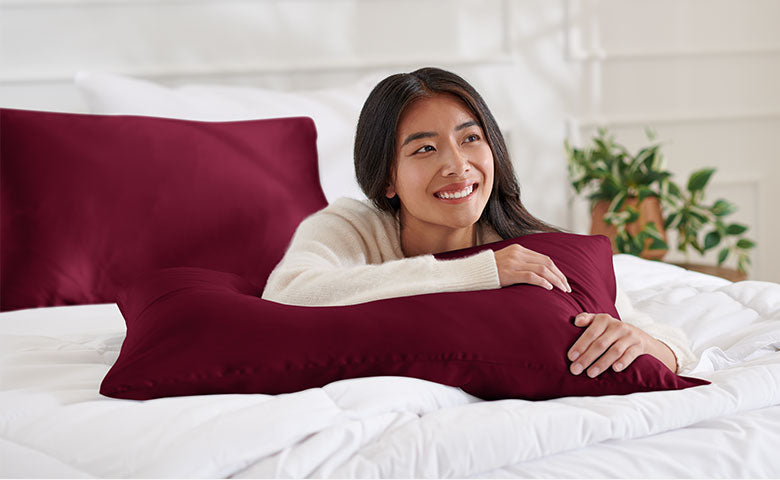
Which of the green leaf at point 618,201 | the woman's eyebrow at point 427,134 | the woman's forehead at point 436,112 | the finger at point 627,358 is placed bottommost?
the green leaf at point 618,201

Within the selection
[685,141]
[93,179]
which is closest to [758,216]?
[685,141]

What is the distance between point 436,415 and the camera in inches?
35.2

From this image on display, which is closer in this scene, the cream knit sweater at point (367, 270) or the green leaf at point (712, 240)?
the cream knit sweater at point (367, 270)

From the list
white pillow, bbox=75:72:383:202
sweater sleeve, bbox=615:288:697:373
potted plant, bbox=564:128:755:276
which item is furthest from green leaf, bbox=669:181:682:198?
sweater sleeve, bbox=615:288:697:373

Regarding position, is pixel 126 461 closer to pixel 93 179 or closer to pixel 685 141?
pixel 93 179

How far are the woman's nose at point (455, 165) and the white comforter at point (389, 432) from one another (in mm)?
487

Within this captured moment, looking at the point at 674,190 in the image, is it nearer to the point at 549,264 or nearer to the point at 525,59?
the point at 525,59

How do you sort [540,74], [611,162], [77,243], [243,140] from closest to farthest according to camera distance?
[77,243] < [243,140] < [611,162] < [540,74]

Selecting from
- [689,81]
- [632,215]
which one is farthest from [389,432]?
[689,81]

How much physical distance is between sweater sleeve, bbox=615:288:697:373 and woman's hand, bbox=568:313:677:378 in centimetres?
14

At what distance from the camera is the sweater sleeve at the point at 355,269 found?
1.17 metres

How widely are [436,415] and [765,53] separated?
102 inches

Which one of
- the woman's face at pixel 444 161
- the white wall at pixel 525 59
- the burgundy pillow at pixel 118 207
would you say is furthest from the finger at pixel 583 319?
the white wall at pixel 525 59

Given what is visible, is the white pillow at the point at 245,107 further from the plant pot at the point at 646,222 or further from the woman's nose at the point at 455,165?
the plant pot at the point at 646,222
